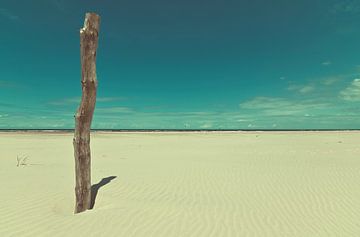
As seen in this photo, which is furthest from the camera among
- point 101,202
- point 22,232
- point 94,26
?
point 101,202

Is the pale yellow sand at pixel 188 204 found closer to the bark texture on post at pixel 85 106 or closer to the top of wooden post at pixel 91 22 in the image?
the bark texture on post at pixel 85 106

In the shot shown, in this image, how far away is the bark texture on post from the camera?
5.48 m

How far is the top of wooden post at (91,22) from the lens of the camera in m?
5.48

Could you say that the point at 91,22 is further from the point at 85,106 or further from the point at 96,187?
the point at 96,187

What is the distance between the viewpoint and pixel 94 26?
5562 millimetres

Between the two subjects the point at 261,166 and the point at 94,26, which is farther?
the point at 261,166

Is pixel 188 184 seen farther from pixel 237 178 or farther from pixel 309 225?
pixel 309 225

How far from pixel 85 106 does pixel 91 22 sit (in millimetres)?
1814

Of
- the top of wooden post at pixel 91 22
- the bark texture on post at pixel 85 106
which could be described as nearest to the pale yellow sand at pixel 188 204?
the bark texture on post at pixel 85 106

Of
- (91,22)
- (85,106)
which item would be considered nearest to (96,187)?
(85,106)

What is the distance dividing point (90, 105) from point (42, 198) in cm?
309

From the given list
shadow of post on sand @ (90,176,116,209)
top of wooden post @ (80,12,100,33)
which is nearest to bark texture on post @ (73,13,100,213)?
top of wooden post @ (80,12,100,33)

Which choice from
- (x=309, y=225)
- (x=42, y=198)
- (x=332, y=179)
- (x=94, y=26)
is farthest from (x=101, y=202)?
(x=332, y=179)

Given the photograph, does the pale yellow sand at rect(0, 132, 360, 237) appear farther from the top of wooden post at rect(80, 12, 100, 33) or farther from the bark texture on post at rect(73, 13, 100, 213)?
the top of wooden post at rect(80, 12, 100, 33)
